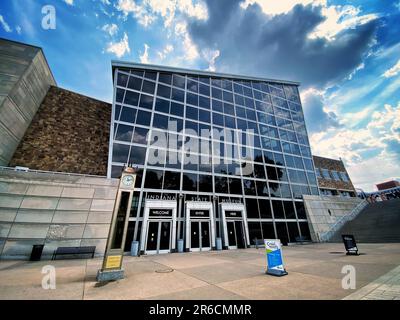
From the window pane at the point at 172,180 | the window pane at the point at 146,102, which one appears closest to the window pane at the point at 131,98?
the window pane at the point at 146,102

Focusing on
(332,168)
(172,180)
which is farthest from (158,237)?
(332,168)

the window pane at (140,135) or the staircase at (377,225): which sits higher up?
the window pane at (140,135)

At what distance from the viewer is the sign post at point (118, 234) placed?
6.57 meters

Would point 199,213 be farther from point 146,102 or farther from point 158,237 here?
point 146,102

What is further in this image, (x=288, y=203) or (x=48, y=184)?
(x=288, y=203)

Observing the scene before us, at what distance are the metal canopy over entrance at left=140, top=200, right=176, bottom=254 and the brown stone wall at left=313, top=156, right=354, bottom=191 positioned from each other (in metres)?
27.4

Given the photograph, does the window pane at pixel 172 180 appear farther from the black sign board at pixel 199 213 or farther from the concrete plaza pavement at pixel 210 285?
the concrete plaza pavement at pixel 210 285

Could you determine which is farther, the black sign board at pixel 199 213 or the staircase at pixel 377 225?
the staircase at pixel 377 225

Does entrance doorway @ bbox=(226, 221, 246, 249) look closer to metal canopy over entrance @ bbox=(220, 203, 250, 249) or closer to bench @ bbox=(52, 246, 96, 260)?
metal canopy over entrance @ bbox=(220, 203, 250, 249)

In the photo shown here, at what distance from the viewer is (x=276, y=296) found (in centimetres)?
477

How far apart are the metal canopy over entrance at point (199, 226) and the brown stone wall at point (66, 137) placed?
8.86 meters

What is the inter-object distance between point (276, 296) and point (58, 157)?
17.7 m
